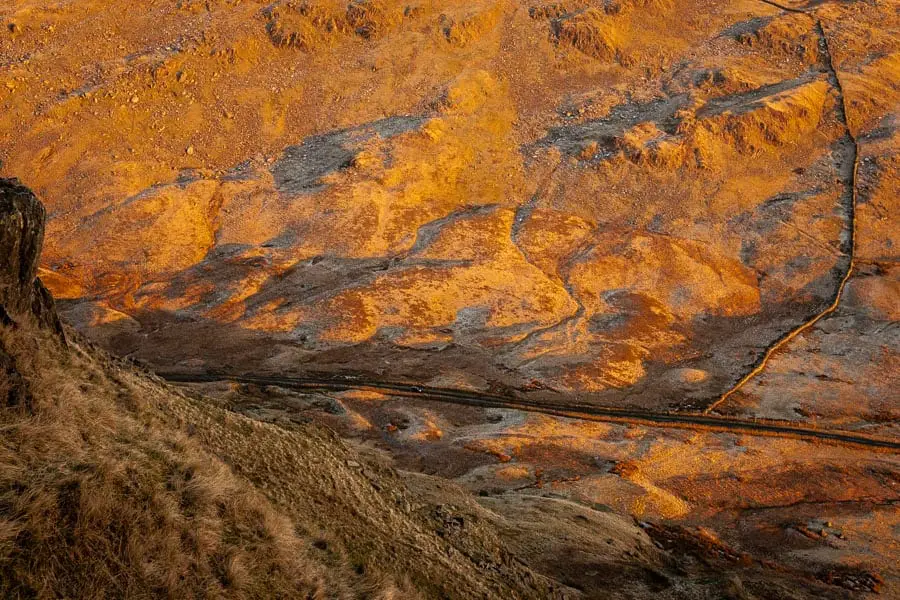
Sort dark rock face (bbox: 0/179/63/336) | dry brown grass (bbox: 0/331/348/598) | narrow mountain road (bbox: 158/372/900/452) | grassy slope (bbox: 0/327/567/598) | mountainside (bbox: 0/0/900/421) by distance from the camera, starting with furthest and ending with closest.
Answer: mountainside (bbox: 0/0/900/421)
narrow mountain road (bbox: 158/372/900/452)
dark rock face (bbox: 0/179/63/336)
grassy slope (bbox: 0/327/567/598)
dry brown grass (bbox: 0/331/348/598)

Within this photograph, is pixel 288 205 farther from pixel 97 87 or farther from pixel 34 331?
pixel 34 331

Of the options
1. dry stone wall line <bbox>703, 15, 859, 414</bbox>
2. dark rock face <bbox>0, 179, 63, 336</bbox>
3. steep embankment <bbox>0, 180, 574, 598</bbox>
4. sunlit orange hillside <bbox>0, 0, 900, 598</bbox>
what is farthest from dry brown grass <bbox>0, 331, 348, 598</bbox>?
dry stone wall line <bbox>703, 15, 859, 414</bbox>

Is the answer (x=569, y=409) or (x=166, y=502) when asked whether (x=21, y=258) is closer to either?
(x=166, y=502)

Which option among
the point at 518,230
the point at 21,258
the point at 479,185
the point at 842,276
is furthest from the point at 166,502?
the point at 842,276

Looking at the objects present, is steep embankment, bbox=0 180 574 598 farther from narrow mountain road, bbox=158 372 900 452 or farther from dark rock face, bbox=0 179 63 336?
narrow mountain road, bbox=158 372 900 452

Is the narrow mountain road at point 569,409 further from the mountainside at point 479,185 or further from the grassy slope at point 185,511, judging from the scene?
the grassy slope at point 185,511
